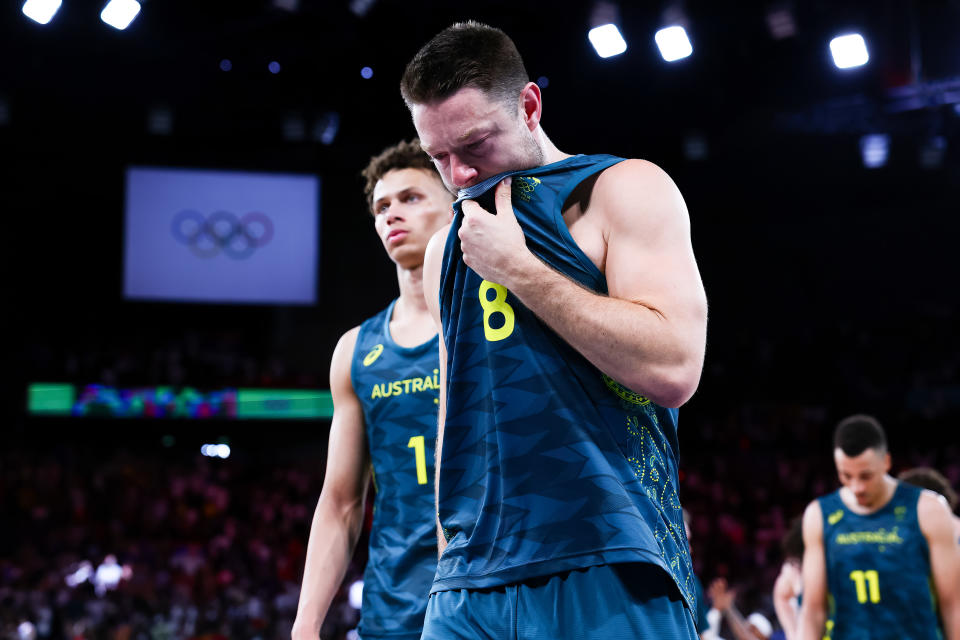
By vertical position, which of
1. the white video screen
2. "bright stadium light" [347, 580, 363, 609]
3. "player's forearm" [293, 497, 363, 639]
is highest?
the white video screen

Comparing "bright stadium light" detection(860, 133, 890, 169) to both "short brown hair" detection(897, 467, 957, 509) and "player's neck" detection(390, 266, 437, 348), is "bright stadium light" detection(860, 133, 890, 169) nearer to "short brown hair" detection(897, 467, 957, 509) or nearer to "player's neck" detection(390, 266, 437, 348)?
"short brown hair" detection(897, 467, 957, 509)

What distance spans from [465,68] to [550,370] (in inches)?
23.1

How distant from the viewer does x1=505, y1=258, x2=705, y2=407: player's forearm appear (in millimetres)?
1613

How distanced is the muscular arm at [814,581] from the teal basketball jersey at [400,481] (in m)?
2.82

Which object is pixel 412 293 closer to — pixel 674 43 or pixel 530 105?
pixel 530 105

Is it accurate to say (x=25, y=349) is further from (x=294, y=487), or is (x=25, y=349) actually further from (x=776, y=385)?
(x=776, y=385)

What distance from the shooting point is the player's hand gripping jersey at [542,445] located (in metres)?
1.69

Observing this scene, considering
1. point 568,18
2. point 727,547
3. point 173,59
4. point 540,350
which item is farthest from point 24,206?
point 540,350

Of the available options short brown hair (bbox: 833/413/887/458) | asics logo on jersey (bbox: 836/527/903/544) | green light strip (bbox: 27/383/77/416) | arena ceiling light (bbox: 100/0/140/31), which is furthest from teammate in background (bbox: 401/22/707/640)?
green light strip (bbox: 27/383/77/416)

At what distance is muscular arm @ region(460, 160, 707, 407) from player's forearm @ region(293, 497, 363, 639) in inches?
59.2

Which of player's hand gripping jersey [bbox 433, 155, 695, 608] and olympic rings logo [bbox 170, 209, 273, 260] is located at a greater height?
olympic rings logo [bbox 170, 209, 273, 260]

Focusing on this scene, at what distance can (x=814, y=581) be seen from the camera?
5211mm

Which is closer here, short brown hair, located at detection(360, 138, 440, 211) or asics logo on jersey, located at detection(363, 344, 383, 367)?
asics logo on jersey, located at detection(363, 344, 383, 367)

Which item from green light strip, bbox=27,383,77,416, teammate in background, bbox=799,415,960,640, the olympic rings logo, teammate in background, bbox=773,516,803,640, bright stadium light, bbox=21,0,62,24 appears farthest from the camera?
the olympic rings logo
